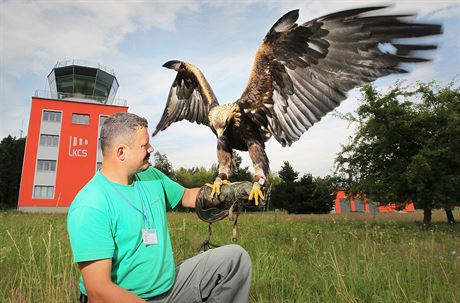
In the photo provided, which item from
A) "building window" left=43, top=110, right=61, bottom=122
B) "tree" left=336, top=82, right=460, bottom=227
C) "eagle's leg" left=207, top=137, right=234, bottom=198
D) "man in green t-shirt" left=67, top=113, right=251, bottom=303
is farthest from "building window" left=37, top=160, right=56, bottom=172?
"man in green t-shirt" left=67, top=113, right=251, bottom=303

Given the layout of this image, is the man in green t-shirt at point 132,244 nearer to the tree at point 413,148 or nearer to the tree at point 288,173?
the tree at point 413,148

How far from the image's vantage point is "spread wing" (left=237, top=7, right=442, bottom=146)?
283 centimetres

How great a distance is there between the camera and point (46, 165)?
118ft

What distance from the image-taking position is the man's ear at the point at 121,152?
81.7 inches

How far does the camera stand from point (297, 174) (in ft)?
157

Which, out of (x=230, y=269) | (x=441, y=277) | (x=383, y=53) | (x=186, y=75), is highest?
(x=186, y=75)

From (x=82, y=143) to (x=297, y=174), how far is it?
1168 inches

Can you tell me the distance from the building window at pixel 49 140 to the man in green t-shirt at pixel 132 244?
38873mm

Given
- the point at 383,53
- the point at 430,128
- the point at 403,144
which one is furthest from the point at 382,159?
the point at 383,53

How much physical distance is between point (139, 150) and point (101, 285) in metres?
0.83

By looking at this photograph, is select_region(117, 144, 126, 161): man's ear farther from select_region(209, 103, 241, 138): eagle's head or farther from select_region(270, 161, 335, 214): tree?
select_region(270, 161, 335, 214): tree

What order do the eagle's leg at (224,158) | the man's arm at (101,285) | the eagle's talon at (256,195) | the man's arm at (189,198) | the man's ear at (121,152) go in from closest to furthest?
the man's arm at (101,285) < the man's ear at (121,152) < the eagle's talon at (256,195) < the man's arm at (189,198) < the eagle's leg at (224,158)

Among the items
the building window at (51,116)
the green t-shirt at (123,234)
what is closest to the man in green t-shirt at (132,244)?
the green t-shirt at (123,234)

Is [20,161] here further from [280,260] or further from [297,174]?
[280,260]
